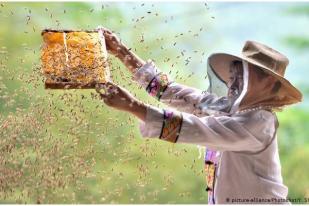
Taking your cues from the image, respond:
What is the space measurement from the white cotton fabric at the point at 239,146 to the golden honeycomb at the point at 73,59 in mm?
227

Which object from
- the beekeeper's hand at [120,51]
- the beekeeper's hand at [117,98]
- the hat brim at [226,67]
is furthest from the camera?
the beekeeper's hand at [120,51]

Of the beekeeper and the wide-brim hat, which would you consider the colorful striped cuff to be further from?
the wide-brim hat

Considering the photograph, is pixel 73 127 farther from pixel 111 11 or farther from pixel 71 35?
pixel 111 11

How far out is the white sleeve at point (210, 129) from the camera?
175 cm

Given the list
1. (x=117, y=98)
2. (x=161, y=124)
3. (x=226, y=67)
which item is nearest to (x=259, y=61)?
(x=226, y=67)

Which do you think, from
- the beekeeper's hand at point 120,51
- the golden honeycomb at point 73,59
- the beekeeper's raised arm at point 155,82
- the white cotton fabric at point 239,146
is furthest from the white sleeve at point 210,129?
the beekeeper's hand at point 120,51

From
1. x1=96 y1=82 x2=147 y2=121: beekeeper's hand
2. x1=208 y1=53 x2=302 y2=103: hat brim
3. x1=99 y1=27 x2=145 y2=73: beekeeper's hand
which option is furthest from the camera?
x1=99 y1=27 x2=145 y2=73: beekeeper's hand

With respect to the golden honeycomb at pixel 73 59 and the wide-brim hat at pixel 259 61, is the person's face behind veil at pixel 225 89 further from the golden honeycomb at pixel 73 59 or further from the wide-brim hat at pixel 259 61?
the golden honeycomb at pixel 73 59

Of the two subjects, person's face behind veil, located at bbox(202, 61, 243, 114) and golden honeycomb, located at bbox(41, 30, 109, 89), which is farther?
person's face behind veil, located at bbox(202, 61, 243, 114)

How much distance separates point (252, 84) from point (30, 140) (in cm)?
78

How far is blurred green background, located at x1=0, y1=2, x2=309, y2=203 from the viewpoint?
2057 mm

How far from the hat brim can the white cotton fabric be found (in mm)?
104

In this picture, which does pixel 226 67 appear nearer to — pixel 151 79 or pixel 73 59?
pixel 151 79

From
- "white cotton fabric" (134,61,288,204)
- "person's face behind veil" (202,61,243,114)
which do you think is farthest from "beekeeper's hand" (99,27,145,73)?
"white cotton fabric" (134,61,288,204)
